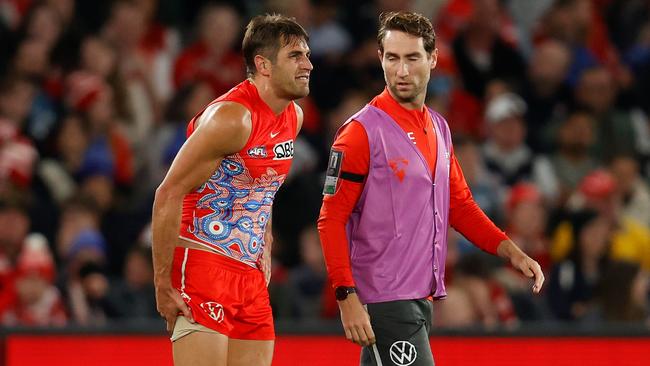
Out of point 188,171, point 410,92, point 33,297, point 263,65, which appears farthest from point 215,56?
point 188,171

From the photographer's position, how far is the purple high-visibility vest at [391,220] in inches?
238

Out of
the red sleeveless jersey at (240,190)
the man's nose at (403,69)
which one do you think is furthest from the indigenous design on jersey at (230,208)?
the man's nose at (403,69)

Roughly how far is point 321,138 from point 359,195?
529 cm

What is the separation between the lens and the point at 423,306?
20.1 feet

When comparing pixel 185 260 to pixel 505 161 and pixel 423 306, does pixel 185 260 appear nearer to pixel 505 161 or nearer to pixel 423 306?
pixel 423 306

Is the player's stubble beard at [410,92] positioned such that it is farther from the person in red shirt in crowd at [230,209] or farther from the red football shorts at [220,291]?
the red football shorts at [220,291]

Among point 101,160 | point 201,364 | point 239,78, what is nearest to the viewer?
point 201,364

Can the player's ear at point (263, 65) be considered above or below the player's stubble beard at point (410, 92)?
above

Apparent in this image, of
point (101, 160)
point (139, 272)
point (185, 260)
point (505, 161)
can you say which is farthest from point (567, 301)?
point (185, 260)

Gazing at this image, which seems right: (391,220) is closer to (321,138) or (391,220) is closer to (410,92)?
(410,92)

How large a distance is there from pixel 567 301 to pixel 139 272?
3.14 metres

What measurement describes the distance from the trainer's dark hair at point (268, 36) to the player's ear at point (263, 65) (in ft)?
0.06

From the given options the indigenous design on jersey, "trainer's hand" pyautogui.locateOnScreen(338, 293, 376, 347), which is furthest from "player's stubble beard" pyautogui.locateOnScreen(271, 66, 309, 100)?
"trainer's hand" pyautogui.locateOnScreen(338, 293, 376, 347)

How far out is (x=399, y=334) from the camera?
6.00 metres
